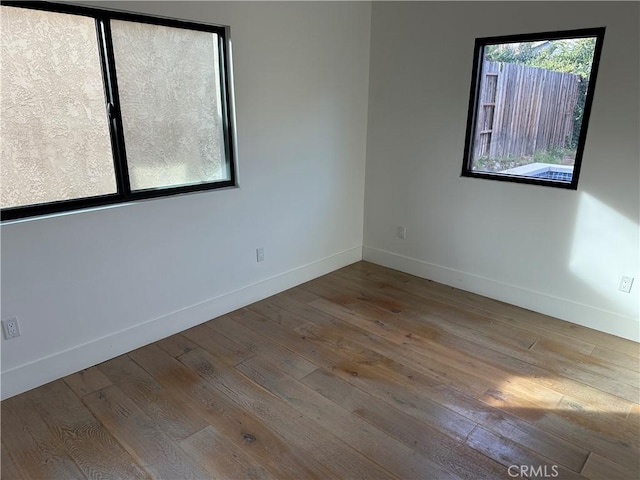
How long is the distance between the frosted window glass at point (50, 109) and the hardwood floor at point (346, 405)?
113 cm

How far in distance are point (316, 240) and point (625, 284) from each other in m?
2.36

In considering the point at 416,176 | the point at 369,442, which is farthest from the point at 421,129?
the point at 369,442

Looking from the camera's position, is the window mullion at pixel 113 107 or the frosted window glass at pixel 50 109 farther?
the window mullion at pixel 113 107

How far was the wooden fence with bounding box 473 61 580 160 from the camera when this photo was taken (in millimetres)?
2945

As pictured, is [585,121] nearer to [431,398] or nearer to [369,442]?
[431,398]

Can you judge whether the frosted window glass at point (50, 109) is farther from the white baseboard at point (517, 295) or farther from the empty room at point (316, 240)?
the white baseboard at point (517, 295)

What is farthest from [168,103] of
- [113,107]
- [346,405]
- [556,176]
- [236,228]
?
[556,176]

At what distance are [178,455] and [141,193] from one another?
1.53m

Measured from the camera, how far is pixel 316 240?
3.90 meters

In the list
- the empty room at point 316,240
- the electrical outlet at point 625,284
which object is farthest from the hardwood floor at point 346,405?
the electrical outlet at point 625,284

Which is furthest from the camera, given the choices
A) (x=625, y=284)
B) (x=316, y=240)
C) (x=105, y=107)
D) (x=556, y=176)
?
(x=316, y=240)

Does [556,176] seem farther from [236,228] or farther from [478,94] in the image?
[236,228]

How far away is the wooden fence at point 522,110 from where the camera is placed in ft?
9.66

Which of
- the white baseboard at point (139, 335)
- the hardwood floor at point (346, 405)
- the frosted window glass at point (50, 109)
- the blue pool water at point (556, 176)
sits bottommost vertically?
the hardwood floor at point (346, 405)
